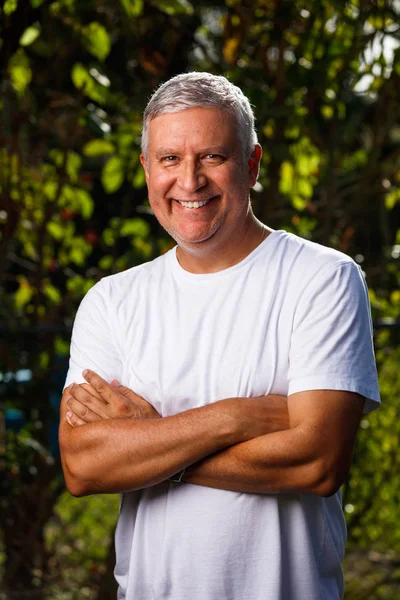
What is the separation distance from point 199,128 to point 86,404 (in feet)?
2.01

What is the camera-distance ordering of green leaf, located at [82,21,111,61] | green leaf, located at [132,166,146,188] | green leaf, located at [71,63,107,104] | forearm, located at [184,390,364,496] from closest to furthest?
forearm, located at [184,390,364,496] → green leaf, located at [71,63,107,104] → green leaf, located at [82,21,111,61] → green leaf, located at [132,166,146,188]

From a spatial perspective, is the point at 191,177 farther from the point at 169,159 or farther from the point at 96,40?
the point at 96,40

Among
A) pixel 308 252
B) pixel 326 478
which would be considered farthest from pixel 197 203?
pixel 326 478

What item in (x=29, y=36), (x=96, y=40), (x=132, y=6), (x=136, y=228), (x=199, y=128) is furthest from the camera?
(x=136, y=228)

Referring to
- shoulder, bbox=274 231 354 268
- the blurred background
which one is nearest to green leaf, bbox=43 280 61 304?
the blurred background

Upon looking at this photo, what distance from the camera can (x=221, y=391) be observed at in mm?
1928

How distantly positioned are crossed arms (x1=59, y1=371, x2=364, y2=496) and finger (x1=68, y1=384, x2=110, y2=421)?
0.18 feet

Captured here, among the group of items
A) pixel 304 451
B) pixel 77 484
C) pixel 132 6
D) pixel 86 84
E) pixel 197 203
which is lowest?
pixel 77 484

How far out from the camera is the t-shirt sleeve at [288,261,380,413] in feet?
6.00

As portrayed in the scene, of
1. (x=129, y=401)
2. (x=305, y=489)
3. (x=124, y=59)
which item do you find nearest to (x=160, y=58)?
(x=124, y=59)

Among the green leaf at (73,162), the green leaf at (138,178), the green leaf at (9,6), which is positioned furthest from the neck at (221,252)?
the green leaf at (73,162)

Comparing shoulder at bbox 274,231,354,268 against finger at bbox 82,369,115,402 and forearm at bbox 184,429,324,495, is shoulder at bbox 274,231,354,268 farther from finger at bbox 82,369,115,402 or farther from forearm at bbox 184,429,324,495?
finger at bbox 82,369,115,402

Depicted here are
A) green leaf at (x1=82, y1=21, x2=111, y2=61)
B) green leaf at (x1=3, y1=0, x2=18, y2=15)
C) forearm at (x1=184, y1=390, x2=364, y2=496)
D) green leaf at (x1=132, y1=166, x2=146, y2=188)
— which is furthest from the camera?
green leaf at (x1=132, y1=166, x2=146, y2=188)

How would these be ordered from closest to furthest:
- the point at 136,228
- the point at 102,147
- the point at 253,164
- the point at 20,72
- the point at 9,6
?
1. the point at 253,164
2. the point at 9,6
3. the point at 20,72
4. the point at 102,147
5. the point at 136,228
